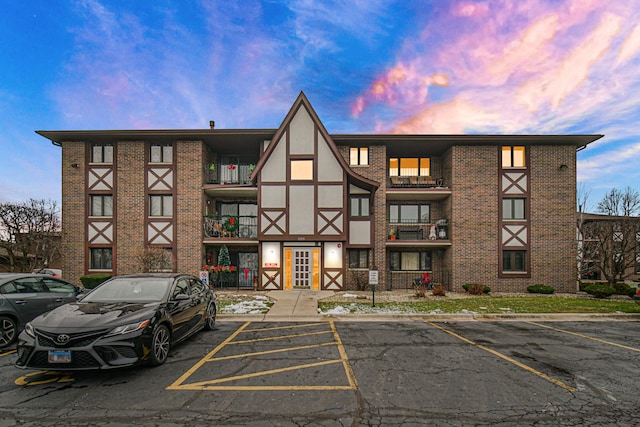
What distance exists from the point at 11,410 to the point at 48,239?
17.8 m

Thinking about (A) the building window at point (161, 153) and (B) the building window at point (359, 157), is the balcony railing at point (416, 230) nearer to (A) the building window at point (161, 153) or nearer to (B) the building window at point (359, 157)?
(B) the building window at point (359, 157)

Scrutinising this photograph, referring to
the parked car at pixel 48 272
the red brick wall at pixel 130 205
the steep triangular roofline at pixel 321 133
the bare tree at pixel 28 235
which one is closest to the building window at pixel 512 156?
the steep triangular roofline at pixel 321 133

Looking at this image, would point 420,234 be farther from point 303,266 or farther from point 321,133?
point 321,133

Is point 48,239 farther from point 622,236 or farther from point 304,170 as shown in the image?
point 622,236

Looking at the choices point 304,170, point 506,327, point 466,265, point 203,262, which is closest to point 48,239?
point 203,262

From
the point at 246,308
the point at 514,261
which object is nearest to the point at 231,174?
the point at 246,308

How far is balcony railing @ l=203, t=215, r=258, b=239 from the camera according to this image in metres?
17.6

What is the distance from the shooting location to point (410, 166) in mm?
19344

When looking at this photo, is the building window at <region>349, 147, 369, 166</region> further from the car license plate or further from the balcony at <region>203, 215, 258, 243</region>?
the car license plate

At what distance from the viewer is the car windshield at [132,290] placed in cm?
625

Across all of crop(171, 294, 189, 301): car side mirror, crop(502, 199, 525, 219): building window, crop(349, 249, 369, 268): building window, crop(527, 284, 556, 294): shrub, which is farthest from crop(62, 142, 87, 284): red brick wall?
crop(527, 284, 556, 294): shrub

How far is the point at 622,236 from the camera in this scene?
58.2ft

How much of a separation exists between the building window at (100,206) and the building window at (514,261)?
2299cm

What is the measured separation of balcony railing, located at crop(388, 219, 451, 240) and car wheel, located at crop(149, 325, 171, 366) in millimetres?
14310
